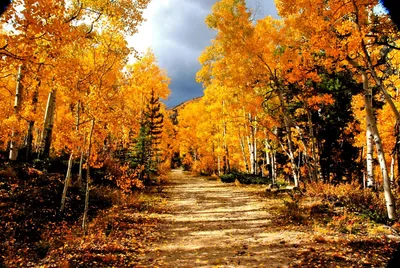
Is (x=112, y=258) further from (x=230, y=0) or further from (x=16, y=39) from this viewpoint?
(x=230, y=0)

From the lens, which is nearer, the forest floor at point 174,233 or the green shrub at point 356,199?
the forest floor at point 174,233

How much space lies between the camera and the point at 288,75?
1300 centimetres

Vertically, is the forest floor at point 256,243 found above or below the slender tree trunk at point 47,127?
below

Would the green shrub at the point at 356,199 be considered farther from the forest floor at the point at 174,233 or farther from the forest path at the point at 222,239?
the forest path at the point at 222,239

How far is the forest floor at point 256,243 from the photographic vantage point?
618 centimetres

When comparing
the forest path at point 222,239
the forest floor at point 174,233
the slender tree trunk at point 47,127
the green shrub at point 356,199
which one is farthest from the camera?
the slender tree trunk at point 47,127

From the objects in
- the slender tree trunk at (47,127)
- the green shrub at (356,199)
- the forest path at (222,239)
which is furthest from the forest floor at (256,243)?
the slender tree trunk at (47,127)

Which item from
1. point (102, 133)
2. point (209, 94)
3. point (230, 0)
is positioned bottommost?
point (102, 133)

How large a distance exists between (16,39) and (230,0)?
15349 millimetres

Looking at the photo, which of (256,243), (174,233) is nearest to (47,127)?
(174,233)

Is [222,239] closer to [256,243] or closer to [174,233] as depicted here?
[256,243]

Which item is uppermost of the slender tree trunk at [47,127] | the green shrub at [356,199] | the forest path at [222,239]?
the slender tree trunk at [47,127]

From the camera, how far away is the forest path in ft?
21.4

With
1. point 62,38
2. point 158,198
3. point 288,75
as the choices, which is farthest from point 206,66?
point 62,38
